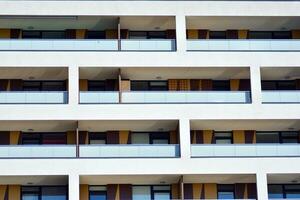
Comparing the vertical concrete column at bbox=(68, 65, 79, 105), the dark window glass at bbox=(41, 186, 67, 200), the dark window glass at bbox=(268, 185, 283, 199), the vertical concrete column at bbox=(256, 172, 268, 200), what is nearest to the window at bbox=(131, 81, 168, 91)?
the vertical concrete column at bbox=(68, 65, 79, 105)

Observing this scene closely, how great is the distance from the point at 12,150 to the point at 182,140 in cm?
895

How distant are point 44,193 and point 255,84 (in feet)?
42.2

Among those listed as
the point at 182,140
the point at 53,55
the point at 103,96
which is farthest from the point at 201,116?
the point at 53,55

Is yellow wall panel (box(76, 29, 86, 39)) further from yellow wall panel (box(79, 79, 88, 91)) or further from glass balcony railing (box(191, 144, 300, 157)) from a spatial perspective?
glass balcony railing (box(191, 144, 300, 157))

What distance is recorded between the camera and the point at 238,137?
175ft

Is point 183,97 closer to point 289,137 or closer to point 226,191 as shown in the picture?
point 226,191

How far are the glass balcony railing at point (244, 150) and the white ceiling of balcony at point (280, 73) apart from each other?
15.0 feet

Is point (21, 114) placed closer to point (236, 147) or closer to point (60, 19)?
point (60, 19)

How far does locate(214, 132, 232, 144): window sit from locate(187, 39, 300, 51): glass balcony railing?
15.4ft

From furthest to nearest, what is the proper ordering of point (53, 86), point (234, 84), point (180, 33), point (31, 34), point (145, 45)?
point (31, 34) → point (234, 84) → point (53, 86) → point (180, 33) → point (145, 45)

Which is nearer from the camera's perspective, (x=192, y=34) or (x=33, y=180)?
(x=33, y=180)

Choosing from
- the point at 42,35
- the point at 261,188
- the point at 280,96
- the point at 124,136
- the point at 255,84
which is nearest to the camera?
the point at 261,188

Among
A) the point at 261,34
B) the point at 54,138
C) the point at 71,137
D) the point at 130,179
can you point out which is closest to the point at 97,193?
the point at 130,179

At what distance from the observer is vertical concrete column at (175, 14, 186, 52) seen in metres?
53.4
